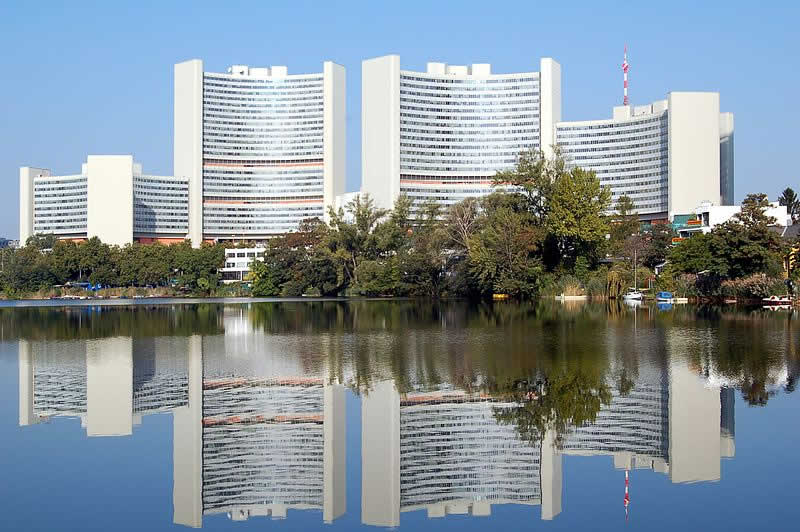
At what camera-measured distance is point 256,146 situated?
176250mm

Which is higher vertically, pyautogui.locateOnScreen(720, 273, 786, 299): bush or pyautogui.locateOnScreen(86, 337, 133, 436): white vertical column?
pyautogui.locateOnScreen(720, 273, 786, 299): bush

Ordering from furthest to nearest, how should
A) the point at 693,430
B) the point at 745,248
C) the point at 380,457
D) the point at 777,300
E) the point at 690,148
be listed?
the point at 690,148 → the point at 745,248 → the point at 777,300 → the point at 693,430 → the point at 380,457

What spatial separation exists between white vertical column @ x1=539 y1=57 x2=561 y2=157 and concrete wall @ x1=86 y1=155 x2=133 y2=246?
244 ft

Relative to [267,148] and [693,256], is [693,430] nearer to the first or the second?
[693,256]

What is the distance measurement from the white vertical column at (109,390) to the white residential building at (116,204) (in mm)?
146434

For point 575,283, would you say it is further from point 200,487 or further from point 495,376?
point 200,487

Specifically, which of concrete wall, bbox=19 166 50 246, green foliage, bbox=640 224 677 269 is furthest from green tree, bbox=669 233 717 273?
concrete wall, bbox=19 166 50 246

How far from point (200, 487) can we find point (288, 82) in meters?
166

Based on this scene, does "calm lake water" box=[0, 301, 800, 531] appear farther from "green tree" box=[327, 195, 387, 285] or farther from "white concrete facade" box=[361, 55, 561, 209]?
"white concrete facade" box=[361, 55, 561, 209]

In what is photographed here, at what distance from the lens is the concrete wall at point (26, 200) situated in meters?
190

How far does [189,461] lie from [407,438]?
3341mm

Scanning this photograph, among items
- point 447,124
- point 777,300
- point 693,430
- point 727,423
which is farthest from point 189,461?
point 447,124

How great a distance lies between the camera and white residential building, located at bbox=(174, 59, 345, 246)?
17041 centimetres

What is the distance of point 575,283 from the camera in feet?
232
